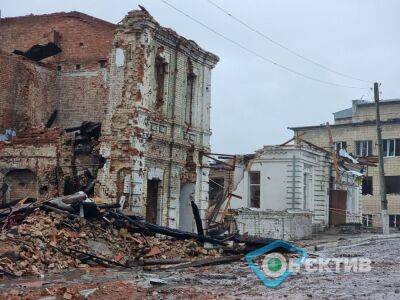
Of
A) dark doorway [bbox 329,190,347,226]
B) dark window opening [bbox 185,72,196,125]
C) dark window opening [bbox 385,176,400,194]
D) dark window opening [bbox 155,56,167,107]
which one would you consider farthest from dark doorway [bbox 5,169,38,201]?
dark window opening [bbox 385,176,400,194]

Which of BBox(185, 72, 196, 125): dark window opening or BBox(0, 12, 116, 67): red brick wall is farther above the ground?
BBox(0, 12, 116, 67): red brick wall

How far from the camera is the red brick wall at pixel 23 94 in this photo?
2261 cm

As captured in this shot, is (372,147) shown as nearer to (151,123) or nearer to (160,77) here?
(160,77)

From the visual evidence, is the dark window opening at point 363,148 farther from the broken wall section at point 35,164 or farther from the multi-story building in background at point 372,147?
the broken wall section at point 35,164

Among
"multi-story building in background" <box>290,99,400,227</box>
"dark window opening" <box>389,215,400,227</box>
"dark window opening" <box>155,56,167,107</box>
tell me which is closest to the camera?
"dark window opening" <box>155,56,167,107</box>

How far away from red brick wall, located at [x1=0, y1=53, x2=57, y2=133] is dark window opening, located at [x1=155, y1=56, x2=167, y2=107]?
5.41 meters

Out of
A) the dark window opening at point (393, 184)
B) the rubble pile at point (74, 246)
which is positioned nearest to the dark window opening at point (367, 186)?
the dark window opening at point (393, 184)

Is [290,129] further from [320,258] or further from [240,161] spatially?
[320,258]

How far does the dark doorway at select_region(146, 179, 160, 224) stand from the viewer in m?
20.9

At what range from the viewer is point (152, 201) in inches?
830

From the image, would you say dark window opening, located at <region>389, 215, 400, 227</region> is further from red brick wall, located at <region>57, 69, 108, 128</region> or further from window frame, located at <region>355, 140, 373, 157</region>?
red brick wall, located at <region>57, 69, 108, 128</region>

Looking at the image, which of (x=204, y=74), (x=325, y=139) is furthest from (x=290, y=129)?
(x=204, y=74)

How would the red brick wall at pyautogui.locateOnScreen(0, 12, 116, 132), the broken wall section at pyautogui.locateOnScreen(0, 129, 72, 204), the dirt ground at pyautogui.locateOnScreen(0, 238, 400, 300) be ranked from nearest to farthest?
the dirt ground at pyautogui.locateOnScreen(0, 238, 400, 300)
the broken wall section at pyautogui.locateOnScreen(0, 129, 72, 204)
the red brick wall at pyautogui.locateOnScreen(0, 12, 116, 132)

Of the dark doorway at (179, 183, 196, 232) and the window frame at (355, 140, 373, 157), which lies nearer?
the dark doorway at (179, 183, 196, 232)
